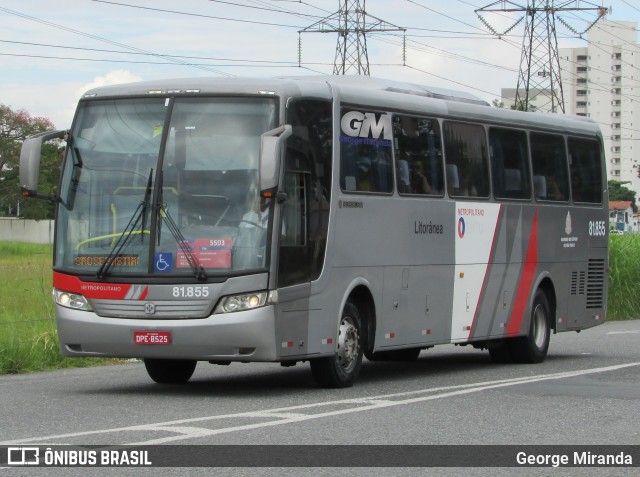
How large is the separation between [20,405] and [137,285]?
1.66m

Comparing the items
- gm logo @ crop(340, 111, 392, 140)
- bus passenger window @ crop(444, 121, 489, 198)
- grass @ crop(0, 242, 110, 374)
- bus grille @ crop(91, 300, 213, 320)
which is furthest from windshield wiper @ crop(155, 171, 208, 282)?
bus passenger window @ crop(444, 121, 489, 198)

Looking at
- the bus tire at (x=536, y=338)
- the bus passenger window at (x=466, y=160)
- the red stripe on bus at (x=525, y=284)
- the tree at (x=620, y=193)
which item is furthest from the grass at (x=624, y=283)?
the tree at (x=620, y=193)

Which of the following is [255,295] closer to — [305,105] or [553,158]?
[305,105]

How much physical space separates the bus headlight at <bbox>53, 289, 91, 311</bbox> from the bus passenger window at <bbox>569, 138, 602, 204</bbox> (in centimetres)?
893

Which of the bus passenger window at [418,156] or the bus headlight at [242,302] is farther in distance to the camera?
the bus passenger window at [418,156]

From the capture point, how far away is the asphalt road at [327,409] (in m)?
10.4

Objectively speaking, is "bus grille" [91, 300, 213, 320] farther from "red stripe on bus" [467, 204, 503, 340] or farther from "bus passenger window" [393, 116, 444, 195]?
"red stripe on bus" [467, 204, 503, 340]

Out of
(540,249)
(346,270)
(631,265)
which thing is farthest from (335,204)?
(631,265)

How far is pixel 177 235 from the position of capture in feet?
45.0

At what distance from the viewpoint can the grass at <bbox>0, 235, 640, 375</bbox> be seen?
1759cm

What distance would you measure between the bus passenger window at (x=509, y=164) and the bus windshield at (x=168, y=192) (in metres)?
5.27

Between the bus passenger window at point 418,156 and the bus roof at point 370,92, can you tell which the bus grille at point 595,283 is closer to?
the bus roof at point 370,92

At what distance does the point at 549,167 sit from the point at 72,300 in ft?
26.9

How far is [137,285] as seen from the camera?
13742mm
